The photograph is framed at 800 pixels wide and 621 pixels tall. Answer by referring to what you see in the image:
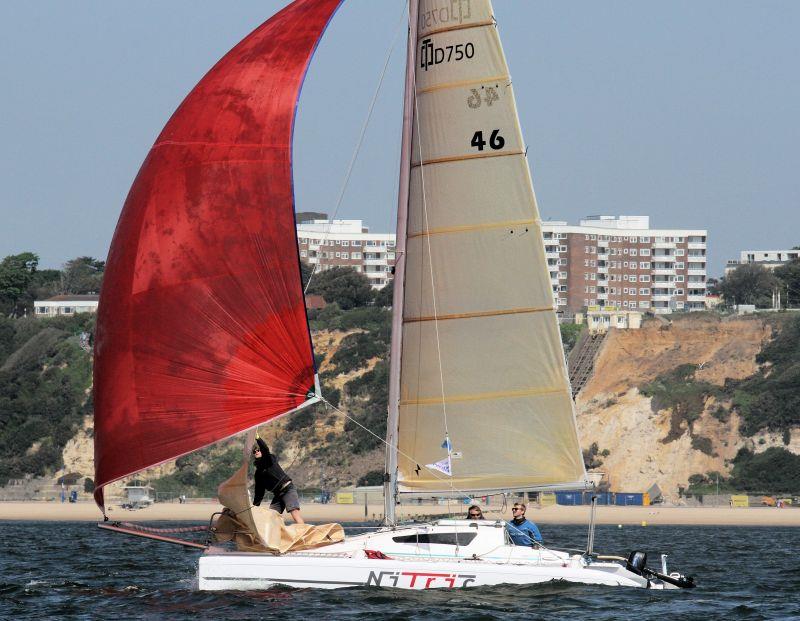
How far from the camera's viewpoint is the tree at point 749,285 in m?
131

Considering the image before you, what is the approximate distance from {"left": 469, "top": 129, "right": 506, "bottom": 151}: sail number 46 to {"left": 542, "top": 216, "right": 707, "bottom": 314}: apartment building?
367ft

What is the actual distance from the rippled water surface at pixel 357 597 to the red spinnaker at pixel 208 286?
244 cm

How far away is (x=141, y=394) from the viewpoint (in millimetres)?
19969

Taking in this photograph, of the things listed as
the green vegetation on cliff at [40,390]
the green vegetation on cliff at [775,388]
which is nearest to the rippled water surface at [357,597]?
the green vegetation on cliff at [775,388]

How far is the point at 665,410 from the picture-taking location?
262 feet

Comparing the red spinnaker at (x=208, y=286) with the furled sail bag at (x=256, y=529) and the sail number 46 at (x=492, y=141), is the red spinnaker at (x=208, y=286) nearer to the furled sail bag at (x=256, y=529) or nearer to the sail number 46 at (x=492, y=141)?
the furled sail bag at (x=256, y=529)

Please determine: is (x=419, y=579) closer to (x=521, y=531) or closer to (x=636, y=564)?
(x=521, y=531)

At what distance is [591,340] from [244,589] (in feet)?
241

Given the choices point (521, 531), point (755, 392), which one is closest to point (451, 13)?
point (521, 531)

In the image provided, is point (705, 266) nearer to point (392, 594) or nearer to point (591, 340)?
point (591, 340)

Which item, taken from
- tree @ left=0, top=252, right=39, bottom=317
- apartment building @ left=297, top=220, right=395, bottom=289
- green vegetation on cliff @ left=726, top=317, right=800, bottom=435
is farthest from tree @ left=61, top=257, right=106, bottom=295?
green vegetation on cliff @ left=726, top=317, right=800, bottom=435

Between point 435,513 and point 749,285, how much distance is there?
83.0 m

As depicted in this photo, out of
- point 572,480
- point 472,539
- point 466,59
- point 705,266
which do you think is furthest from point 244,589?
point 705,266

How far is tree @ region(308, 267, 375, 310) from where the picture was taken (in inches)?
4368
